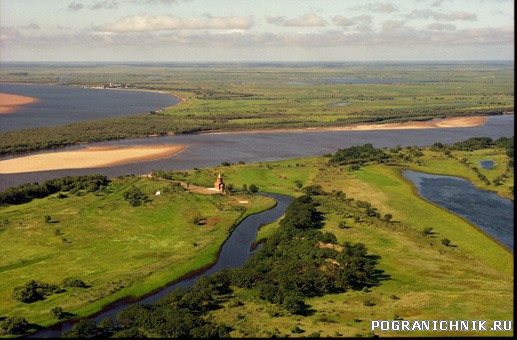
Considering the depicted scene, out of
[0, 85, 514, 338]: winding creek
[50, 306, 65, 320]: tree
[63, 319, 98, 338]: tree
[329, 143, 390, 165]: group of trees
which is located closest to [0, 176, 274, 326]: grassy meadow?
[50, 306, 65, 320]: tree

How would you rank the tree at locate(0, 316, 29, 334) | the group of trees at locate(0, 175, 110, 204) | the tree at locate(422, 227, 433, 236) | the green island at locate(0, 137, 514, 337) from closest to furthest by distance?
the tree at locate(0, 316, 29, 334) < the green island at locate(0, 137, 514, 337) < the tree at locate(422, 227, 433, 236) < the group of trees at locate(0, 175, 110, 204)

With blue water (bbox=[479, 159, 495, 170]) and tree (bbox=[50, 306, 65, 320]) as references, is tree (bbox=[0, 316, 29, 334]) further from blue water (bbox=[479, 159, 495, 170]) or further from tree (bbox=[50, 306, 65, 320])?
blue water (bbox=[479, 159, 495, 170])

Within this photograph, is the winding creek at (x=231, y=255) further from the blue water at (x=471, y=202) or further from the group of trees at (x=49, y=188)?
the group of trees at (x=49, y=188)

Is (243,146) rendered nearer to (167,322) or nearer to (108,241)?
(108,241)

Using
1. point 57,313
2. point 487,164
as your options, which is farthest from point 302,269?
point 487,164

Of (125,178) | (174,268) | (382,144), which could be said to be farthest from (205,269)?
(382,144)
